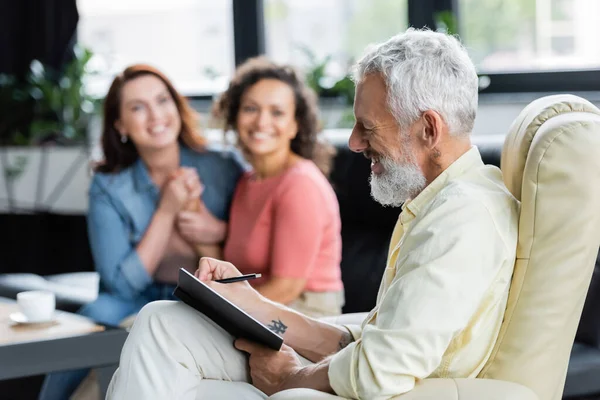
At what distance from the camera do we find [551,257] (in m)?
1.72

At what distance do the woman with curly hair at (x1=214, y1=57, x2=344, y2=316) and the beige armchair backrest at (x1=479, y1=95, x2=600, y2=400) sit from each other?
Result: 112cm

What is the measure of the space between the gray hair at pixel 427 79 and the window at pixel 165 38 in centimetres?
366

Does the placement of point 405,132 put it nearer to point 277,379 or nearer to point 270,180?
point 277,379

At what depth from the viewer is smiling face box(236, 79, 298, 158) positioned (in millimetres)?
2965

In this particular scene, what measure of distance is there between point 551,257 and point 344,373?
16.9 inches

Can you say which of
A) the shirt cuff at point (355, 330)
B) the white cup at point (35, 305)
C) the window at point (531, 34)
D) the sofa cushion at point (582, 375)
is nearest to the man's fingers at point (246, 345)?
the shirt cuff at point (355, 330)

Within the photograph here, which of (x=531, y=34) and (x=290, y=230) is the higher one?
(x=531, y=34)

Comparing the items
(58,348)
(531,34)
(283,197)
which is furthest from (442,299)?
(531,34)

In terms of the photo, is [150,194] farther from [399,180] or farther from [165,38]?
[165,38]

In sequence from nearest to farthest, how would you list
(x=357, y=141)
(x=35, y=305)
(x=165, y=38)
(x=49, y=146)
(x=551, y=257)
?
1. (x=551, y=257)
2. (x=357, y=141)
3. (x=35, y=305)
4. (x=49, y=146)
5. (x=165, y=38)

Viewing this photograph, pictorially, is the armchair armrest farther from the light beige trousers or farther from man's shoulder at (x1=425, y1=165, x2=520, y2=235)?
the light beige trousers

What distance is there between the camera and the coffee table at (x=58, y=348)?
2.31 m

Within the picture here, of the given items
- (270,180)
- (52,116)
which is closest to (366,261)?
(270,180)

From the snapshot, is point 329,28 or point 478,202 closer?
point 478,202
